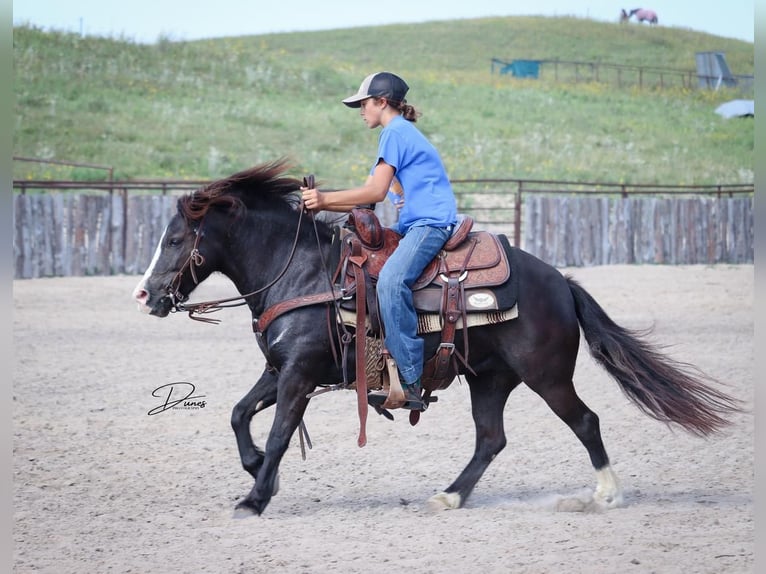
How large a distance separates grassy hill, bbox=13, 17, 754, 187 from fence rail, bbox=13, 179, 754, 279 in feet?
7.57

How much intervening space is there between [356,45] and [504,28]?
651cm

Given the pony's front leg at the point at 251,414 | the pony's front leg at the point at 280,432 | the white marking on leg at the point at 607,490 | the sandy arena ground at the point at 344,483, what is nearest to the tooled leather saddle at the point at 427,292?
the pony's front leg at the point at 280,432

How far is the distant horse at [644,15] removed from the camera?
26.9m

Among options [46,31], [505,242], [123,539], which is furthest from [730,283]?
[46,31]

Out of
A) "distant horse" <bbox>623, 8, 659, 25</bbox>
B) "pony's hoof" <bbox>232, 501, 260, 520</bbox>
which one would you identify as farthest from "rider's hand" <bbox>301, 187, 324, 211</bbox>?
"distant horse" <bbox>623, 8, 659, 25</bbox>

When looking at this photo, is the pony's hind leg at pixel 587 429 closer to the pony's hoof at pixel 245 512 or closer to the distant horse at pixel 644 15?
the pony's hoof at pixel 245 512

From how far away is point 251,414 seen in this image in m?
5.32

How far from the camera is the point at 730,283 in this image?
1678cm

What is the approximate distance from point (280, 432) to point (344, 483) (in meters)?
1.03

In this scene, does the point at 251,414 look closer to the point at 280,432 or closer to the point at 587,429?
the point at 280,432

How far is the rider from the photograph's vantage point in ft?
16.2

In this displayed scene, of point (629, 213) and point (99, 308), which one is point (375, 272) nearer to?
point (99, 308)

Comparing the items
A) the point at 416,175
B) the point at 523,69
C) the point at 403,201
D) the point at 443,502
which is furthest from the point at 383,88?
the point at 523,69

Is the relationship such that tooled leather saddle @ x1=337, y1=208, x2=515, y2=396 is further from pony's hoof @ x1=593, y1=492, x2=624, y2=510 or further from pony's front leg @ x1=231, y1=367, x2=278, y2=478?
pony's hoof @ x1=593, y1=492, x2=624, y2=510
